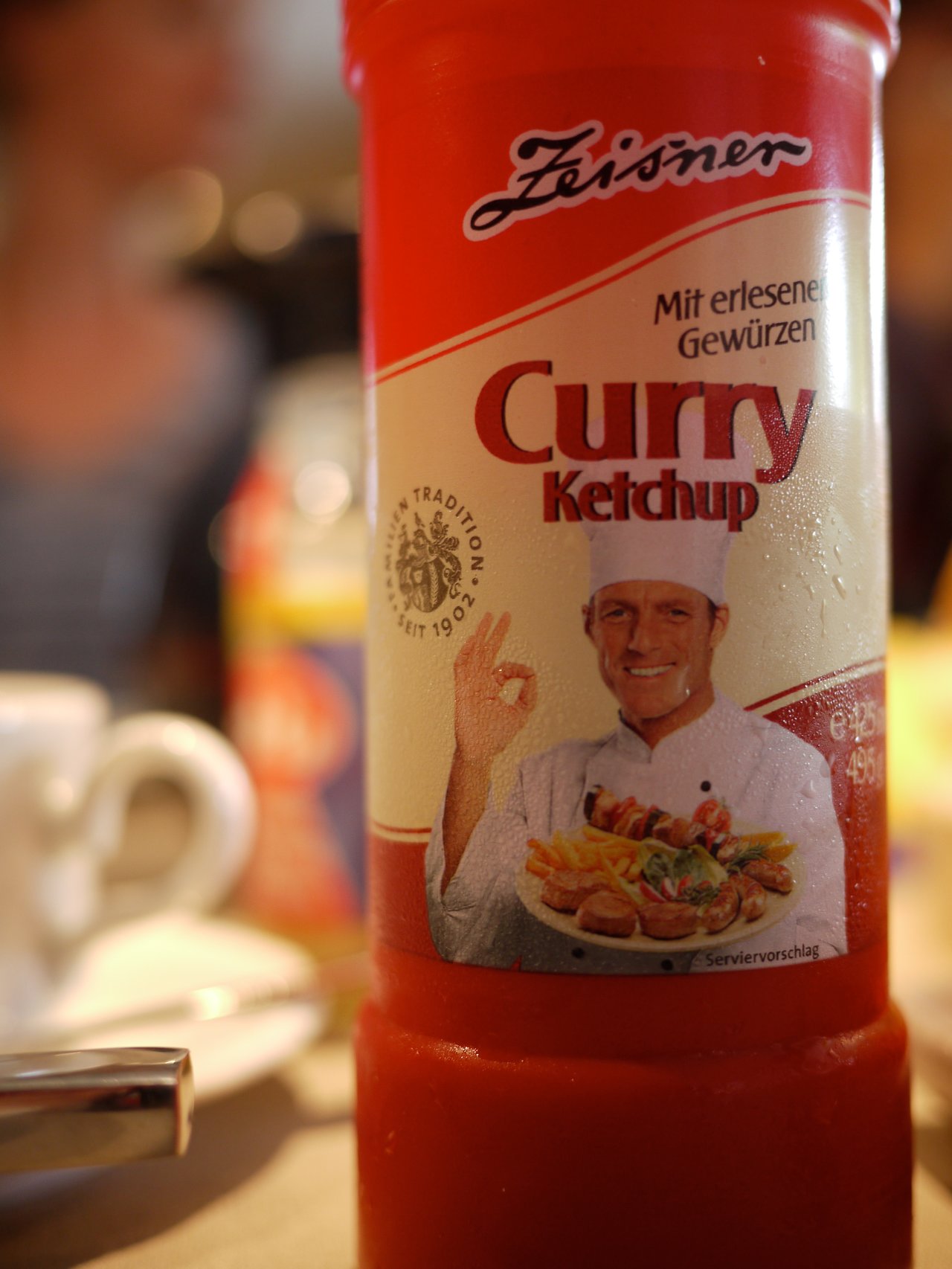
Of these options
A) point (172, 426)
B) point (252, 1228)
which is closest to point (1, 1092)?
point (252, 1228)

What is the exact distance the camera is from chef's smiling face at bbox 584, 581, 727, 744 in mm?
273

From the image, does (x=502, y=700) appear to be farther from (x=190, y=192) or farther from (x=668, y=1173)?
(x=190, y=192)

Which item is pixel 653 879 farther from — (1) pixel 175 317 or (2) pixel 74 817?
(1) pixel 175 317

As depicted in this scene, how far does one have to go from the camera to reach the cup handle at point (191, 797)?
0.53 meters

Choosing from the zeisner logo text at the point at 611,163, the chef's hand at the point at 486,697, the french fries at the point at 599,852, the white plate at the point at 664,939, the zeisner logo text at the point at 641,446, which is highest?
the zeisner logo text at the point at 611,163

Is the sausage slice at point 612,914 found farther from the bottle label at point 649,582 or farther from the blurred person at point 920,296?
the blurred person at point 920,296

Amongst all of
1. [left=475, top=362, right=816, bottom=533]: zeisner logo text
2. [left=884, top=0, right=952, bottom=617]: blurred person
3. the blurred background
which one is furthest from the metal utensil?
[left=884, top=0, right=952, bottom=617]: blurred person

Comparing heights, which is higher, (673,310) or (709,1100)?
(673,310)

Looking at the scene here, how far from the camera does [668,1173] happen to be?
0.27m

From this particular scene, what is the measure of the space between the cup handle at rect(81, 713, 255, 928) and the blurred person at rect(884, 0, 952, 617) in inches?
29.8

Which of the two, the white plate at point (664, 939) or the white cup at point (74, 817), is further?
the white cup at point (74, 817)

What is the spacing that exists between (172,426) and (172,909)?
1042mm

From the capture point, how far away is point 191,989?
496mm

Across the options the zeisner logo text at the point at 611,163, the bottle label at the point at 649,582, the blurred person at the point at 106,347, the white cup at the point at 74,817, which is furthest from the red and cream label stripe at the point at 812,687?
the blurred person at the point at 106,347
